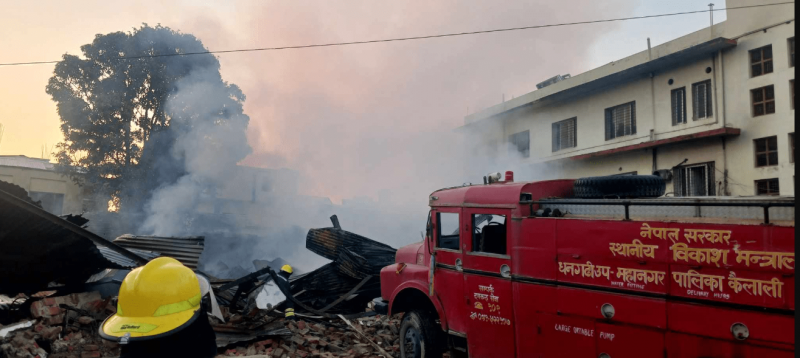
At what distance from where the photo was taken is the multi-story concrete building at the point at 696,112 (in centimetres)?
1495

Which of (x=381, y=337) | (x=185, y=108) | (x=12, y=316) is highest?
(x=185, y=108)

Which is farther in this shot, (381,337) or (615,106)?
(615,106)

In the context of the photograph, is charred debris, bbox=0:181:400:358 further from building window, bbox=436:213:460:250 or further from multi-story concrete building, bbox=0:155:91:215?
multi-story concrete building, bbox=0:155:91:215

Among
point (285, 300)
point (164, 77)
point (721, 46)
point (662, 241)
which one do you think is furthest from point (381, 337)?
point (164, 77)

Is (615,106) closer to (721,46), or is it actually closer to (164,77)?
(721,46)

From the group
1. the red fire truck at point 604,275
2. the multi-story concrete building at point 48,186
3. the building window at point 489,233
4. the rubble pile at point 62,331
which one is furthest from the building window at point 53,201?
the building window at point 489,233

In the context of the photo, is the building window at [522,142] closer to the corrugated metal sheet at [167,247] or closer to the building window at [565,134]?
the building window at [565,134]

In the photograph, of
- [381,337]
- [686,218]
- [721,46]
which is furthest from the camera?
[721,46]

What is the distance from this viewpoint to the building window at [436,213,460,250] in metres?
7.07

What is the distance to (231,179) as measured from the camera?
35.4m

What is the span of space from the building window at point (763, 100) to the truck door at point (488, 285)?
45.4 feet

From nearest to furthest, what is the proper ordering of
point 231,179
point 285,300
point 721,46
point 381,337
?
point 381,337
point 285,300
point 721,46
point 231,179

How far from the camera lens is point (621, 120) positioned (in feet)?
65.9

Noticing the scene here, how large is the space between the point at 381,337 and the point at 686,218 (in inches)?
278
